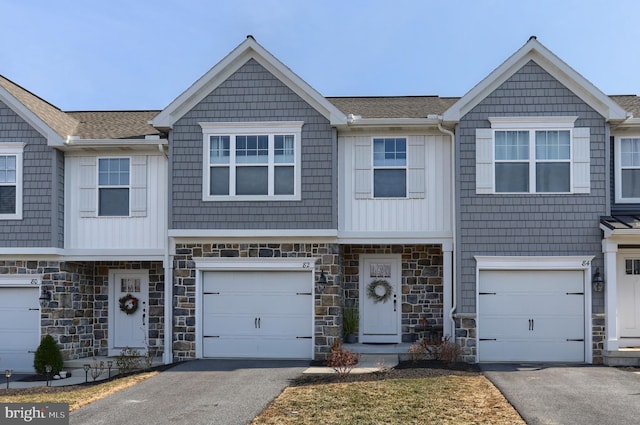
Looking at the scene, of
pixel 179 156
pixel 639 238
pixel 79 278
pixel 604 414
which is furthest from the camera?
pixel 79 278

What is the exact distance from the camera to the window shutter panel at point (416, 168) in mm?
15508

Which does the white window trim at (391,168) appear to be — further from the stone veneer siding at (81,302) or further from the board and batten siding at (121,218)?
the stone veneer siding at (81,302)

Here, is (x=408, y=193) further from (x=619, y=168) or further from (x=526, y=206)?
(x=619, y=168)

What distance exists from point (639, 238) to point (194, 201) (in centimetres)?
962

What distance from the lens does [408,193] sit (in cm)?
1552

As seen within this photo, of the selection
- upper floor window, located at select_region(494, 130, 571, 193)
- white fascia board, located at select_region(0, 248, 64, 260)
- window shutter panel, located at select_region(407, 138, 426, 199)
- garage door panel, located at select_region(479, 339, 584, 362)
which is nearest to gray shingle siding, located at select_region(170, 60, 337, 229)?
window shutter panel, located at select_region(407, 138, 426, 199)

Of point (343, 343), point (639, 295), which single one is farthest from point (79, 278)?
point (639, 295)

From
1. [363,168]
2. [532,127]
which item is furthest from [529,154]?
[363,168]

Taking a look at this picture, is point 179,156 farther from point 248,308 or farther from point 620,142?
point 620,142

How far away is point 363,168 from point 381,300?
341cm

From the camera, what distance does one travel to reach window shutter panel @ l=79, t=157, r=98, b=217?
16.2 metres

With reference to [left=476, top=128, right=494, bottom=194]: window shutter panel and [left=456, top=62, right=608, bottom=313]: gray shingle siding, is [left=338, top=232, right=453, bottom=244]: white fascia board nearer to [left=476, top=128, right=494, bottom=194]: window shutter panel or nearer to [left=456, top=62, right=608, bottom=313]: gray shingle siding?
[left=456, top=62, right=608, bottom=313]: gray shingle siding

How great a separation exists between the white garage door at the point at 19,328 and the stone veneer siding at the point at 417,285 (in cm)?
738

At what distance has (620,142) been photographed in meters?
15.7
